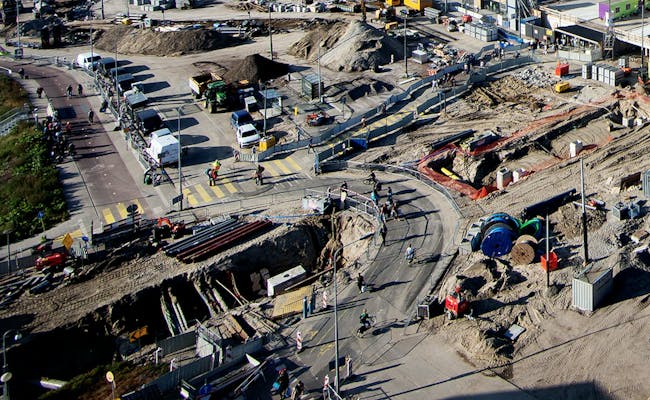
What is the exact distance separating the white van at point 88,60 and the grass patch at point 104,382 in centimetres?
5318

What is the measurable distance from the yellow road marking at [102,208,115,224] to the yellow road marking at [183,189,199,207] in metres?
5.16

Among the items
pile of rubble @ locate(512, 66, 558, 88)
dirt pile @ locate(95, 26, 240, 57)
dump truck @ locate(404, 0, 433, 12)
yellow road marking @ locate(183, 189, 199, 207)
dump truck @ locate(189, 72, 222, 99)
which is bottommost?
yellow road marking @ locate(183, 189, 199, 207)

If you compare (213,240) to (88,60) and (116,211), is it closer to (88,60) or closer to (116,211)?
(116,211)

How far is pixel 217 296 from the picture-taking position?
45.5m

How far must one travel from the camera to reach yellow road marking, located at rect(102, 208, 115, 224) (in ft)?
175

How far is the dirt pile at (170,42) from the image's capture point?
89.6 meters

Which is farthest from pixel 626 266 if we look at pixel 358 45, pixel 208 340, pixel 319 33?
pixel 319 33

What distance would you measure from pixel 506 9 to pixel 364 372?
63238mm

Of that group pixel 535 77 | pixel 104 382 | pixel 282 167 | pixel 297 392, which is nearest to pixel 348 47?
pixel 535 77

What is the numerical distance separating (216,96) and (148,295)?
2969 cm

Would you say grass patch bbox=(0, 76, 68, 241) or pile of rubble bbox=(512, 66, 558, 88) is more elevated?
pile of rubble bbox=(512, 66, 558, 88)

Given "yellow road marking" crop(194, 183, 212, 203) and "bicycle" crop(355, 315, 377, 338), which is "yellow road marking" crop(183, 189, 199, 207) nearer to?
"yellow road marking" crop(194, 183, 212, 203)

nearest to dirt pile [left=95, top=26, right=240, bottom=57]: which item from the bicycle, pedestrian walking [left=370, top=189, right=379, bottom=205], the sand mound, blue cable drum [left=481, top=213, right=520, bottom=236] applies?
the sand mound

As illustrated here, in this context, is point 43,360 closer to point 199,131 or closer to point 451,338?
point 451,338
